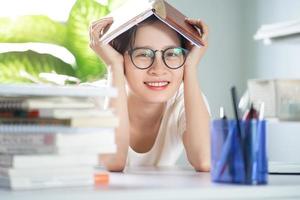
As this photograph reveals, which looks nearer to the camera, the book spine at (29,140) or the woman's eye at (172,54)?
the book spine at (29,140)

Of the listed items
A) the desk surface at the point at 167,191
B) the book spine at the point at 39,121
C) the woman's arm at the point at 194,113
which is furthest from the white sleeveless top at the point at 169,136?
the book spine at the point at 39,121

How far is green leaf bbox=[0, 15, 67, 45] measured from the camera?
9.47ft

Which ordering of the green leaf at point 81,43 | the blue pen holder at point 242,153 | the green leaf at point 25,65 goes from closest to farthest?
1. the blue pen holder at point 242,153
2. the green leaf at point 25,65
3. the green leaf at point 81,43

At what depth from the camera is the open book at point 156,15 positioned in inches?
49.8

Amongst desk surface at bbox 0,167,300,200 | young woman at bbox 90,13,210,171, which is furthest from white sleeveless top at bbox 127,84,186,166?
desk surface at bbox 0,167,300,200

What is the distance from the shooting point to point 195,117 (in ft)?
4.82

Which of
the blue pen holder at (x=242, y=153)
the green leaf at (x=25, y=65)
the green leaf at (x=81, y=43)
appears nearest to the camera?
the blue pen holder at (x=242, y=153)

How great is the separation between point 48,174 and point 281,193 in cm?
34

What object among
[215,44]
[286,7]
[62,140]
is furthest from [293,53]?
[62,140]

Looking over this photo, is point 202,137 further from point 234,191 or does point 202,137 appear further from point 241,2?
point 241,2

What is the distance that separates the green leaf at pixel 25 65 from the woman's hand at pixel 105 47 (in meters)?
1.47

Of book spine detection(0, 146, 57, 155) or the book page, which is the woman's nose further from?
book spine detection(0, 146, 57, 155)

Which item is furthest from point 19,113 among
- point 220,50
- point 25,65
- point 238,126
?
point 220,50

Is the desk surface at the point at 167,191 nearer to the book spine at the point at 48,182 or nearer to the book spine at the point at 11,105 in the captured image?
the book spine at the point at 48,182
